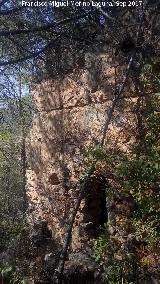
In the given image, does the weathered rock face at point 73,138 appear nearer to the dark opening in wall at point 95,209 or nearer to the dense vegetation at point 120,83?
the dark opening in wall at point 95,209

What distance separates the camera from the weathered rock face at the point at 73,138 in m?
6.22

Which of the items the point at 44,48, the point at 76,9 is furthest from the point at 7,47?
the point at 76,9

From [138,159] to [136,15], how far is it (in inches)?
116

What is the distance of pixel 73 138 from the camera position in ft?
22.4

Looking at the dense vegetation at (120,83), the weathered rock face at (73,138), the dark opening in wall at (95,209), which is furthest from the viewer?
the dark opening in wall at (95,209)

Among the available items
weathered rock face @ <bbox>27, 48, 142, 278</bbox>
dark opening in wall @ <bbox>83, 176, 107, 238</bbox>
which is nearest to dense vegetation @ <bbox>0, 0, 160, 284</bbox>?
weathered rock face @ <bbox>27, 48, 142, 278</bbox>

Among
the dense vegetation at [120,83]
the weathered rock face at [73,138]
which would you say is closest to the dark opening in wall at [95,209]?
the weathered rock face at [73,138]

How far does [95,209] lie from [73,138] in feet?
4.38

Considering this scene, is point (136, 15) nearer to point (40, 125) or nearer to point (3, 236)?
point (40, 125)

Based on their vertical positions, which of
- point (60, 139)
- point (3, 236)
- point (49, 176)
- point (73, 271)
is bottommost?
point (73, 271)

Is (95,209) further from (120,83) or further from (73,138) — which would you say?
(120,83)

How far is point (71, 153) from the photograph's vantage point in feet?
22.5

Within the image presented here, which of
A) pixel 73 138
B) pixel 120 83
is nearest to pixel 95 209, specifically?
pixel 73 138

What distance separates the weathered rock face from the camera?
20.4 ft
